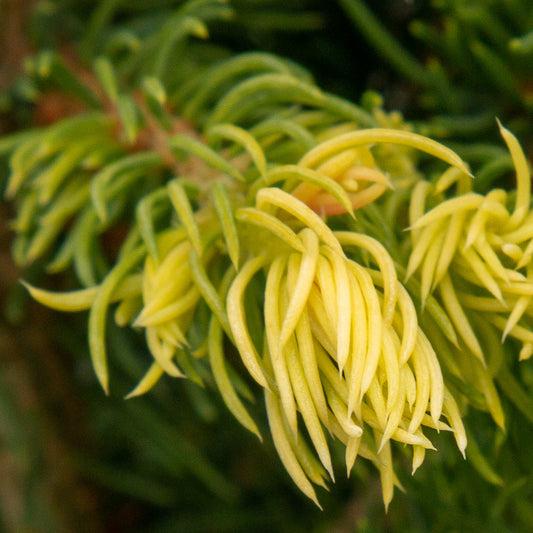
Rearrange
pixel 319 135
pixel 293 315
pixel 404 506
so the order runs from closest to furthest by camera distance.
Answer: pixel 293 315 → pixel 319 135 → pixel 404 506

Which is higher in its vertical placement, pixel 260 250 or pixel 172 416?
pixel 260 250

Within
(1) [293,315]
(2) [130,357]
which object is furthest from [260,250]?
(2) [130,357]

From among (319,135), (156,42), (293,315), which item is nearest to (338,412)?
(293,315)

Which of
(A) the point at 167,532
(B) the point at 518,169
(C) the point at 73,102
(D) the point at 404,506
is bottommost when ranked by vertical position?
(A) the point at 167,532

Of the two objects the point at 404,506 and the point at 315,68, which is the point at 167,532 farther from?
the point at 315,68

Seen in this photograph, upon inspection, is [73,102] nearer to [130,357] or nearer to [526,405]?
[130,357]

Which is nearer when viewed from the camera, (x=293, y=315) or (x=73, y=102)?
(x=293, y=315)

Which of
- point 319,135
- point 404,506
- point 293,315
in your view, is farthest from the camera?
point 404,506
